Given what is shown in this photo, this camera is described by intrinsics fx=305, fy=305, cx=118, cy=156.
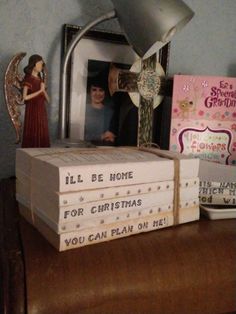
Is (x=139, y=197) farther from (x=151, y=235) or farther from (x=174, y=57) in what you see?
(x=174, y=57)

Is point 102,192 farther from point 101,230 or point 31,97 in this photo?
point 31,97

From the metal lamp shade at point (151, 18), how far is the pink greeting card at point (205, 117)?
132 mm

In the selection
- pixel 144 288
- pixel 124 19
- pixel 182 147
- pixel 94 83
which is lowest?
pixel 144 288

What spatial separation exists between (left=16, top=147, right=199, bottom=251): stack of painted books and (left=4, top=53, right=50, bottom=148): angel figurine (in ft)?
0.40

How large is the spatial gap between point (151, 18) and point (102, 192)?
347 mm

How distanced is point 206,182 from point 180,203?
87 mm

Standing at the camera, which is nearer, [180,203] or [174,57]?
[180,203]

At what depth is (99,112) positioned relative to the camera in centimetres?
76

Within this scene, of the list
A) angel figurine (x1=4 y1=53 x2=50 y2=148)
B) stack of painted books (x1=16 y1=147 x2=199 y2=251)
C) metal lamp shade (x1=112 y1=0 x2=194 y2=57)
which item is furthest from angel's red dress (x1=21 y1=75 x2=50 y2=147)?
metal lamp shade (x1=112 y1=0 x2=194 y2=57)

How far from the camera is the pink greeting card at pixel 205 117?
2.25ft

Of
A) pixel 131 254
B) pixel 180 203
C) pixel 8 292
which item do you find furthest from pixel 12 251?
pixel 180 203

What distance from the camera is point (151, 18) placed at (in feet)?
1.85

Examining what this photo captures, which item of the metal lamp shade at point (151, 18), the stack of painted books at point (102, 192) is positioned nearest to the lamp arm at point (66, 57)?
the metal lamp shade at point (151, 18)

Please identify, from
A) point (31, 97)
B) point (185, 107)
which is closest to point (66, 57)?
point (31, 97)
